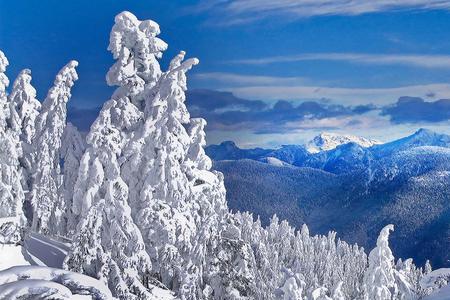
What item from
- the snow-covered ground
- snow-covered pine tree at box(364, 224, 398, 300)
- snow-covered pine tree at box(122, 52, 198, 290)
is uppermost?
snow-covered pine tree at box(122, 52, 198, 290)

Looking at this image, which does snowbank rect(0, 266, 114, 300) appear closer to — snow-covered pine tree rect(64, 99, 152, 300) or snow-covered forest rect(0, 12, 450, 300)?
snow-covered forest rect(0, 12, 450, 300)

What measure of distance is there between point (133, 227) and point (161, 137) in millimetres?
2681

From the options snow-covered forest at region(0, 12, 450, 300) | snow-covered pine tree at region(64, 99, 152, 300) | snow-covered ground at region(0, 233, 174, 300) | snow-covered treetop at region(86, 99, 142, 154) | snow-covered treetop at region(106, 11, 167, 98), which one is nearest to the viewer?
snow-covered ground at region(0, 233, 174, 300)

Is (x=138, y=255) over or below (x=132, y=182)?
below

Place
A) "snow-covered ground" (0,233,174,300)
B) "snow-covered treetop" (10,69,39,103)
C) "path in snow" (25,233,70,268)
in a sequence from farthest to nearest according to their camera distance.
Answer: "snow-covered treetop" (10,69,39,103) < "path in snow" (25,233,70,268) < "snow-covered ground" (0,233,174,300)

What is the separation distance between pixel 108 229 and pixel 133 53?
214 inches

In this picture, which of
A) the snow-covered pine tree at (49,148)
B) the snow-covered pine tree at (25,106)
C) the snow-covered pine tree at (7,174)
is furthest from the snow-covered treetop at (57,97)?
the snow-covered pine tree at (7,174)

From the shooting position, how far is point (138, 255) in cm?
1944

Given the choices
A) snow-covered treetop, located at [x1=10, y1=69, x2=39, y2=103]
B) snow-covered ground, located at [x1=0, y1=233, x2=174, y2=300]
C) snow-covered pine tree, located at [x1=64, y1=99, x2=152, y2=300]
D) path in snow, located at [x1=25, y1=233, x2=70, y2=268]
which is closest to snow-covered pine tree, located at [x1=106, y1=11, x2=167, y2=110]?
snow-covered pine tree, located at [x1=64, y1=99, x2=152, y2=300]

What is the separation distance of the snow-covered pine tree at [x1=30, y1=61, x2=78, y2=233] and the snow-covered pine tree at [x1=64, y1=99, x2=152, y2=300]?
7.86 m

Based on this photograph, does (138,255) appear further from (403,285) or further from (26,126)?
(403,285)

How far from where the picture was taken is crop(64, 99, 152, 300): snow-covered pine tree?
62.7 ft

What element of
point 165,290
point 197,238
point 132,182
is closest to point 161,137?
point 132,182

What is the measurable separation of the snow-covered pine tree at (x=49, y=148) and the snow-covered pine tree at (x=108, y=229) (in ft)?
25.8
